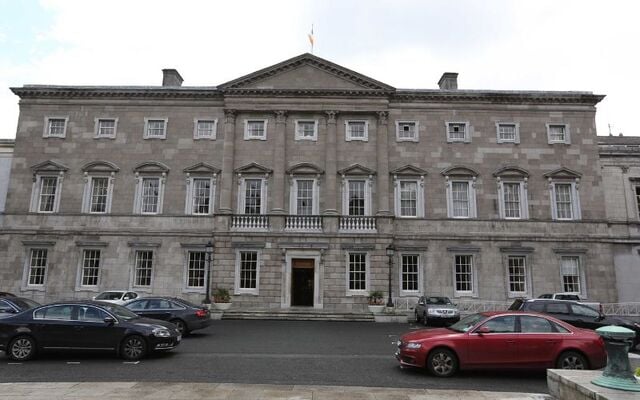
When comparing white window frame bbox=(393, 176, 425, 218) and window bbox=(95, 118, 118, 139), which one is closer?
white window frame bbox=(393, 176, 425, 218)

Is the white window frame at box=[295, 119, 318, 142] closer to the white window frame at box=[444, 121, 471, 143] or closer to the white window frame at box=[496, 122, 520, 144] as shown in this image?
the white window frame at box=[444, 121, 471, 143]

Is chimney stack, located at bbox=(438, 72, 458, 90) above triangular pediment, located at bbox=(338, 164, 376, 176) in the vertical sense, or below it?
above

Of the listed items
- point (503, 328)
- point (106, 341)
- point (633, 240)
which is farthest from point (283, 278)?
point (633, 240)

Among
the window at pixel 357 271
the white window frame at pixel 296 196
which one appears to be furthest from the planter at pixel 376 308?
the white window frame at pixel 296 196

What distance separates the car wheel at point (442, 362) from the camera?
1100cm

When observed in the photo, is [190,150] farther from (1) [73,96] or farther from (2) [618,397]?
(2) [618,397]

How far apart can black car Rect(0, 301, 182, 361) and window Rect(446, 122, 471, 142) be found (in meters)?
23.5

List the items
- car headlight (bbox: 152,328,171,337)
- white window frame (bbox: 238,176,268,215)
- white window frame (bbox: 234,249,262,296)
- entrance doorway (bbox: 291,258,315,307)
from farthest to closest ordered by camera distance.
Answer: white window frame (bbox: 238,176,268,215) < entrance doorway (bbox: 291,258,315,307) < white window frame (bbox: 234,249,262,296) < car headlight (bbox: 152,328,171,337)

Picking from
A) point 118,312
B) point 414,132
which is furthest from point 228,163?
→ point 118,312

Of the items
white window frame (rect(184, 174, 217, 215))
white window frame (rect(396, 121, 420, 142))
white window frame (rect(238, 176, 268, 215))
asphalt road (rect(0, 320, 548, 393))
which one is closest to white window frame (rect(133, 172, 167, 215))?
white window frame (rect(184, 174, 217, 215))

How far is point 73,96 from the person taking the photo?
31359mm

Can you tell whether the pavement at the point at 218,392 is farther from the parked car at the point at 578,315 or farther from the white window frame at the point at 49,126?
the white window frame at the point at 49,126

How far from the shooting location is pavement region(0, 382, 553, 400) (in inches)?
345

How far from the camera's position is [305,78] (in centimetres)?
3103
